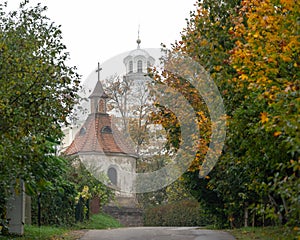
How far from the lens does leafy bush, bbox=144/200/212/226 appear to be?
33.3 metres

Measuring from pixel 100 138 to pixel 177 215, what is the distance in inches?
415

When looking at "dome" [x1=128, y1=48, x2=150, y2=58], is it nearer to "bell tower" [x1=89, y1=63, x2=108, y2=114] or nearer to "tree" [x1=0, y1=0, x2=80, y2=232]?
"bell tower" [x1=89, y1=63, x2=108, y2=114]

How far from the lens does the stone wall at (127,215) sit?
38500 mm

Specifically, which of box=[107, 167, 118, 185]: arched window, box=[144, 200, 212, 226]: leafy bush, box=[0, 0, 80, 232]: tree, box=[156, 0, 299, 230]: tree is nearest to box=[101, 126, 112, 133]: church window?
box=[107, 167, 118, 185]: arched window

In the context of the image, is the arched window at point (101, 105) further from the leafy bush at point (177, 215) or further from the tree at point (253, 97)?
the tree at point (253, 97)

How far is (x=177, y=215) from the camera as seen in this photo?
115 ft

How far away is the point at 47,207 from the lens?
20625 millimetres

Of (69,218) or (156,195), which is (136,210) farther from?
(69,218)

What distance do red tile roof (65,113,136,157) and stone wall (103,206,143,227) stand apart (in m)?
4.91

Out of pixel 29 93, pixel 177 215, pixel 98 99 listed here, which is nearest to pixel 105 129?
pixel 98 99

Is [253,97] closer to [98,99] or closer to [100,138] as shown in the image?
[100,138]

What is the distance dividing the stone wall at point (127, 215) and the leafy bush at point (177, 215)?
2.11ft

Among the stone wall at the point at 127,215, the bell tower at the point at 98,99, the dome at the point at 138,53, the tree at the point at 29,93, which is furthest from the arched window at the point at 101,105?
the tree at the point at 29,93

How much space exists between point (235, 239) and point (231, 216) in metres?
6.16
